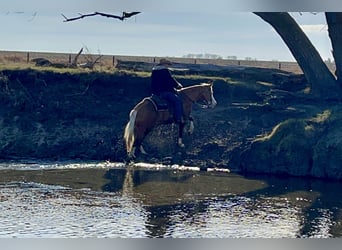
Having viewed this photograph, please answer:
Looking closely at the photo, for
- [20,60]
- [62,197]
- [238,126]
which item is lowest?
[62,197]

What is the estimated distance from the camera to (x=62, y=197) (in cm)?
647

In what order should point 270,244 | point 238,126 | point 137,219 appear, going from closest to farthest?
point 270,244, point 137,219, point 238,126

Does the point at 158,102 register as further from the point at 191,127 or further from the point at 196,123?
the point at 196,123

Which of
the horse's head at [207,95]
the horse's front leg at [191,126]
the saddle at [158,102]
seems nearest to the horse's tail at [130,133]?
the saddle at [158,102]

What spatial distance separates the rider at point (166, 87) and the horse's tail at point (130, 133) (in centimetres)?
40

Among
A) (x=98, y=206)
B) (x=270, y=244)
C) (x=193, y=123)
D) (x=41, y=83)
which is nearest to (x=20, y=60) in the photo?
(x=41, y=83)

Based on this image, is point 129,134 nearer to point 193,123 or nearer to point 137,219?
point 193,123

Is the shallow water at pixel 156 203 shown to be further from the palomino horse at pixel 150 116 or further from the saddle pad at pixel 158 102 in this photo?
the saddle pad at pixel 158 102

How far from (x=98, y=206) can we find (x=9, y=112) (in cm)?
486

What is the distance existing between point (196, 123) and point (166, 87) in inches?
62.5

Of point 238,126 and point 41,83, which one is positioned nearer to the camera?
point 238,126

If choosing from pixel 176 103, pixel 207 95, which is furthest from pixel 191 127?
pixel 176 103

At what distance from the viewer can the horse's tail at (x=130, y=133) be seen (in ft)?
28.2

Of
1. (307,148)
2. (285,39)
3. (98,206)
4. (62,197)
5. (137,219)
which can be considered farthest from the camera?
(285,39)
